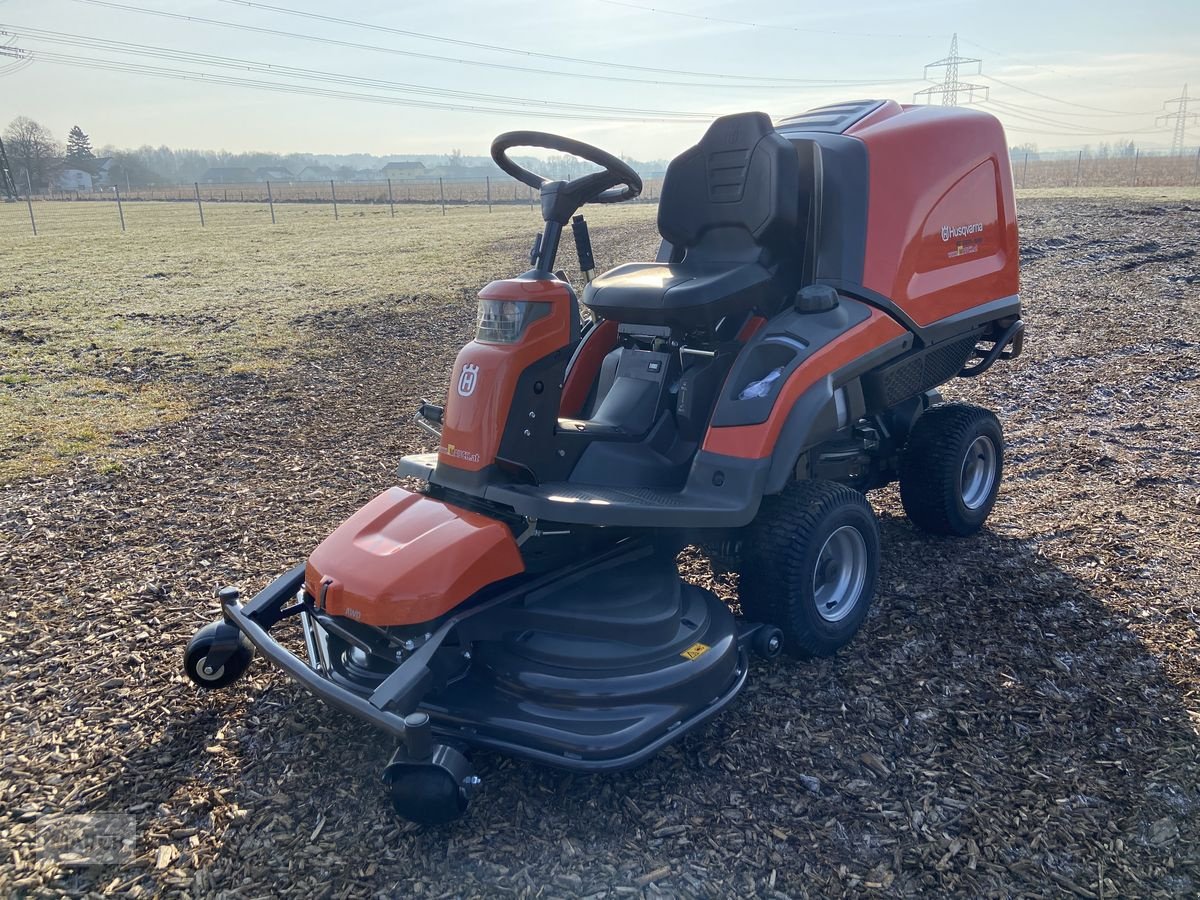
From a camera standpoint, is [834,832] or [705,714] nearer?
[834,832]

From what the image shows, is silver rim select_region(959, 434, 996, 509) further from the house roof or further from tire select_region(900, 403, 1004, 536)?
the house roof

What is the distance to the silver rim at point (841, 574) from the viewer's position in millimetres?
3502

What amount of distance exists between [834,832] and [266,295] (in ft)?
40.6

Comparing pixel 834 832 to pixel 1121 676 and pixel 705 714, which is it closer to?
pixel 705 714

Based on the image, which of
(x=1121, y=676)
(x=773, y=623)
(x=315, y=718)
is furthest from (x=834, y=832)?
(x=315, y=718)

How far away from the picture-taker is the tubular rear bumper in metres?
2.52

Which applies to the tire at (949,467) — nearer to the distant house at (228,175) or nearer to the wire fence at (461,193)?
the wire fence at (461,193)

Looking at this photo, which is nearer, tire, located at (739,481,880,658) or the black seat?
tire, located at (739,481,880,658)

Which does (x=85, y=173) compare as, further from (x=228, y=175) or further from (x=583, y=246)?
(x=583, y=246)

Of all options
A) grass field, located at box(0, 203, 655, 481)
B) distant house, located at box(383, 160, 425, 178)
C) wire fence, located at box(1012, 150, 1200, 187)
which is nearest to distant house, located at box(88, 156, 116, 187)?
distant house, located at box(383, 160, 425, 178)

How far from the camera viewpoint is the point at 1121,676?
10.6 ft

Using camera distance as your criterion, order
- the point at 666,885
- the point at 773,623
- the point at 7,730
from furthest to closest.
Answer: the point at 773,623 → the point at 7,730 → the point at 666,885

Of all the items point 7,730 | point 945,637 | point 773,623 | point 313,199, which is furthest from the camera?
point 313,199

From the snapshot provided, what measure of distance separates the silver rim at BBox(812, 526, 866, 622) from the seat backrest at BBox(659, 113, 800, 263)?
1185 mm
